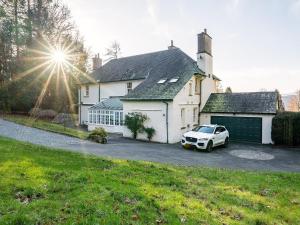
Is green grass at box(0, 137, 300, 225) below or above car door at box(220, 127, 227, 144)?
below

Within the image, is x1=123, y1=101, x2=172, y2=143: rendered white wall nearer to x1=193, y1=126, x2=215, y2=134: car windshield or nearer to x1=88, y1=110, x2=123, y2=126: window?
x1=88, y1=110, x2=123, y2=126: window

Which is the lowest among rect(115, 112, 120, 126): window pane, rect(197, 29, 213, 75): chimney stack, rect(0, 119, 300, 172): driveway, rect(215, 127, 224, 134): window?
rect(0, 119, 300, 172): driveway

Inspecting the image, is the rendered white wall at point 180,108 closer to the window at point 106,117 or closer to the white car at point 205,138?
the white car at point 205,138

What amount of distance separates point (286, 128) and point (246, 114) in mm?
3671

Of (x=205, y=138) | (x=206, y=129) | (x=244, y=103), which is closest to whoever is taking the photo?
(x=205, y=138)

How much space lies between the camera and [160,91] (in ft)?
78.0

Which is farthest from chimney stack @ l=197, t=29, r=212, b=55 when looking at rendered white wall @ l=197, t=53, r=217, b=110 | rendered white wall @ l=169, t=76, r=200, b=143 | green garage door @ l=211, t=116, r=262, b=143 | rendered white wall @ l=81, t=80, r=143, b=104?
rendered white wall @ l=81, t=80, r=143, b=104

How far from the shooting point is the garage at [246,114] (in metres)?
22.9

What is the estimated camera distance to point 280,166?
1454cm

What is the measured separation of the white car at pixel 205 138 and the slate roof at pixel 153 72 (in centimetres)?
404

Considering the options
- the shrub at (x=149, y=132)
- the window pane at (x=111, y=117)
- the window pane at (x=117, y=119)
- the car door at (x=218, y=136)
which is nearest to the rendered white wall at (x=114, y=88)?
the window pane at (x=111, y=117)

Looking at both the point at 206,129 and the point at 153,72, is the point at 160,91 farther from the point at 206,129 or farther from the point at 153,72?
the point at 206,129

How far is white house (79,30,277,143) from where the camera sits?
2278 centimetres

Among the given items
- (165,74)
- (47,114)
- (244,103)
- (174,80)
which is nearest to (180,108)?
(174,80)
